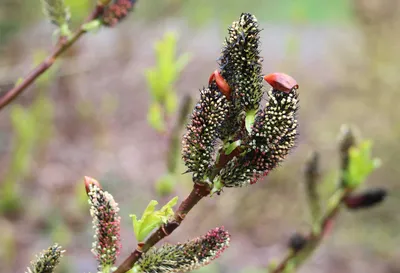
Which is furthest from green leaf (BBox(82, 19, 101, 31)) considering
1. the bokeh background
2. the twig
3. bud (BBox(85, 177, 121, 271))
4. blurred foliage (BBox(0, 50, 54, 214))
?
blurred foliage (BBox(0, 50, 54, 214))

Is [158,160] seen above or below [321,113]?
above

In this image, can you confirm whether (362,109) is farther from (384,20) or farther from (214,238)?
(214,238)

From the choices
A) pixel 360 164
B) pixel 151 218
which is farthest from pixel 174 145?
pixel 151 218

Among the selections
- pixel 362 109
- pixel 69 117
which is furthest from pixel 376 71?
pixel 69 117

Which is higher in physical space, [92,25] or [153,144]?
[153,144]

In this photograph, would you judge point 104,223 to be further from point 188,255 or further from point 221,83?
point 221,83

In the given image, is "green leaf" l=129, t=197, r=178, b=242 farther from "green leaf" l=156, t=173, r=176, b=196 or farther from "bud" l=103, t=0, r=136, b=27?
"green leaf" l=156, t=173, r=176, b=196

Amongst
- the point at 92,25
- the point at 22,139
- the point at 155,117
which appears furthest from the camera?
the point at 22,139

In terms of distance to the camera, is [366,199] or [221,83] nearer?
[221,83]
